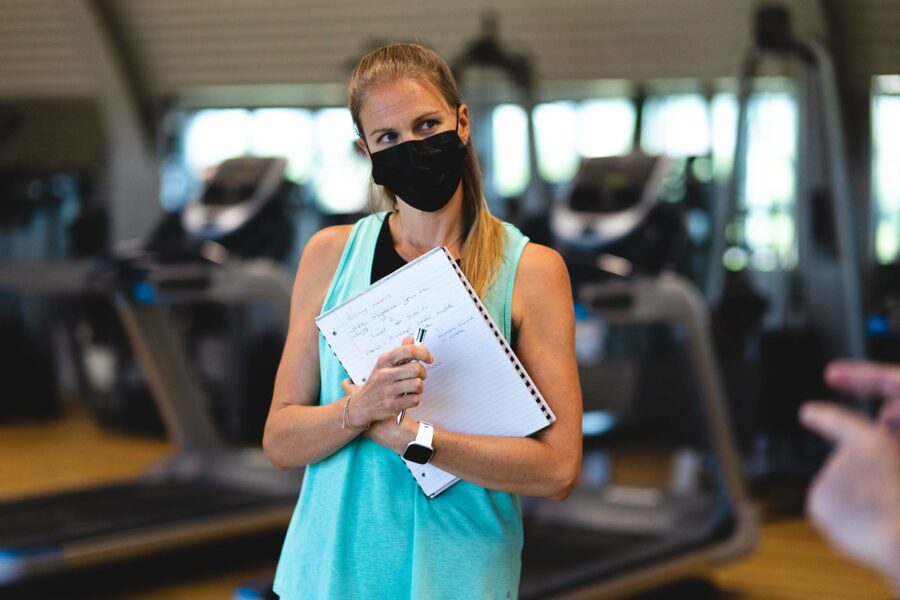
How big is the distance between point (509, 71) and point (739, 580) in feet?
10.7

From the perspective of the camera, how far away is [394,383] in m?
1.26

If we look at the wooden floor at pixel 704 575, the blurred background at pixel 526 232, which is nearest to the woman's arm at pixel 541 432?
the wooden floor at pixel 704 575

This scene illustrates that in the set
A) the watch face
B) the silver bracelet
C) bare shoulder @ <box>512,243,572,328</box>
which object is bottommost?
the watch face

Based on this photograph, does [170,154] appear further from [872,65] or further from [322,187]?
[872,65]

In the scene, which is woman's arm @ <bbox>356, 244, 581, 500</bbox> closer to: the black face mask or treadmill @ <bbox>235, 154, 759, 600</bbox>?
the black face mask

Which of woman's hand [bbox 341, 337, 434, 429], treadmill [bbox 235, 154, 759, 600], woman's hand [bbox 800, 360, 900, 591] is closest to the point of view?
woman's hand [bbox 800, 360, 900, 591]

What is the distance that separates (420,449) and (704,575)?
3664 millimetres

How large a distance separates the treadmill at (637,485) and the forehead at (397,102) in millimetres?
2460

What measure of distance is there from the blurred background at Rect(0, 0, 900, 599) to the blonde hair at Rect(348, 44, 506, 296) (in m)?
2.47

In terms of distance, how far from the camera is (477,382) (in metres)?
1.35

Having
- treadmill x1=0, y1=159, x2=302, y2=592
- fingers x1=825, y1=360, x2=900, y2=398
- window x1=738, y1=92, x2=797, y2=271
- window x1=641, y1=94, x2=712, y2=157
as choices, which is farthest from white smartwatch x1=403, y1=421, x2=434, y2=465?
window x1=641, y1=94, x2=712, y2=157

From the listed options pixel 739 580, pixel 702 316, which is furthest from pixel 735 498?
pixel 702 316

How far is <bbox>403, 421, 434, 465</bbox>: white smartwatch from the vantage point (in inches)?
50.8

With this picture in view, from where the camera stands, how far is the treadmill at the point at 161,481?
166 inches
